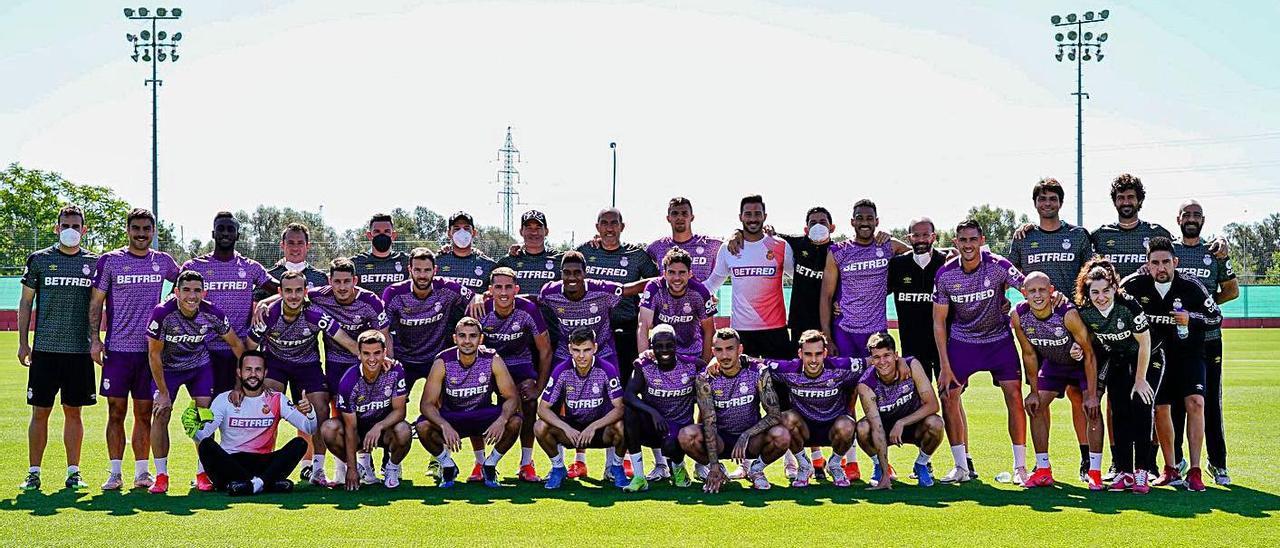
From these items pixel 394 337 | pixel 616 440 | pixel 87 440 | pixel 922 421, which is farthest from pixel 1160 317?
pixel 87 440

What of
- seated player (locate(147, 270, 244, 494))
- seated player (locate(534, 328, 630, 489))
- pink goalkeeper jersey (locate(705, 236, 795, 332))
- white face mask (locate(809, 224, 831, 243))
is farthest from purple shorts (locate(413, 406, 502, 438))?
white face mask (locate(809, 224, 831, 243))

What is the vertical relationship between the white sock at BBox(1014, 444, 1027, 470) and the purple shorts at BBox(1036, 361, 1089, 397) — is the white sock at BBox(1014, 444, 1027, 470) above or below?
below

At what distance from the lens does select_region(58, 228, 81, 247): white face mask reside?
9234 mm

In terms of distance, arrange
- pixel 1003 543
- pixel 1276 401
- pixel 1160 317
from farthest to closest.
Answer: pixel 1276 401, pixel 1160 317, pixel 1003 543

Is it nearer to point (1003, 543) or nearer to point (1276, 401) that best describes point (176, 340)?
point (1003, 543)

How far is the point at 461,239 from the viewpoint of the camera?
10734mm

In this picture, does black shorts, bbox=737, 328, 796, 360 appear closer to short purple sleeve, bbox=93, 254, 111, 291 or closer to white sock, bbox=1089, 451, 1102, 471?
white sock, bbox=1089, 451, 1102, 471

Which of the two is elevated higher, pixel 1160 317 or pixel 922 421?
pixel 1160 317

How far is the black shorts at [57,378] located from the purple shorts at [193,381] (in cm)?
67

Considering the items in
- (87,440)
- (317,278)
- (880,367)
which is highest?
(317,278)

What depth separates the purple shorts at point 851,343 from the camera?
973 centimetres

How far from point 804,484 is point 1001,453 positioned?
2.46 meters

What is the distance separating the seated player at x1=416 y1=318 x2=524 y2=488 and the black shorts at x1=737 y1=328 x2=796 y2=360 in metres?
2.12

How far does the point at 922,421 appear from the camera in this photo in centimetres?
885
